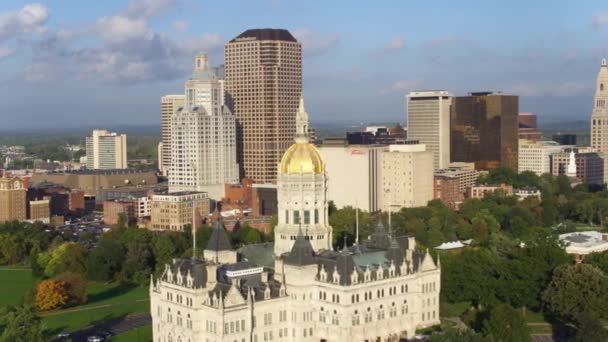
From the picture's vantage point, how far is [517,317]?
4070 inches

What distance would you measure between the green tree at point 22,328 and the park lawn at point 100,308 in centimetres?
919

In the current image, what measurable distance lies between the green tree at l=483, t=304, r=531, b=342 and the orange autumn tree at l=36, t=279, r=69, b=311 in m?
65.8

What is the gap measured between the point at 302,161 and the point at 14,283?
69.9m

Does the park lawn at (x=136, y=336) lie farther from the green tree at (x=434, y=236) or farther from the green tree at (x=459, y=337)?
the green tree at (x=434, y=236)

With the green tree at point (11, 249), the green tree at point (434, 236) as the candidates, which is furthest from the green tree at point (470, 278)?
the green tree at point (11, 249)

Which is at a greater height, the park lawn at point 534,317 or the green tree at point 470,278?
the green tree at point 470,278

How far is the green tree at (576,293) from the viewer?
115062 millimetres

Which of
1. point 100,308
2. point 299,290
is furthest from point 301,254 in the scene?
point 100,308

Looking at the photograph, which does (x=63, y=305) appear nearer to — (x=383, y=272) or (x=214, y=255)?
(x=214, y=255)

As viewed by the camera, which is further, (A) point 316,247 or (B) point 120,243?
(B) point 120,243

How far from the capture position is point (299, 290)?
10575 centimetres

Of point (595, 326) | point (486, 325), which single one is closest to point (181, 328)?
point (486, 325)

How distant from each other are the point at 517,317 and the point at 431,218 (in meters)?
91.9

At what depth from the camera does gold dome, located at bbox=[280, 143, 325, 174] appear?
391ft
